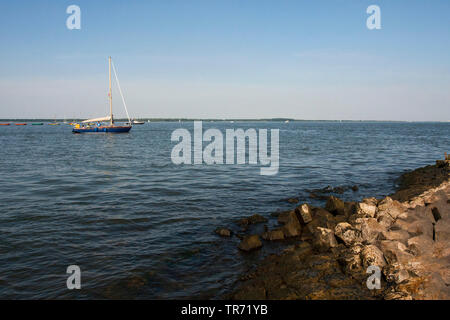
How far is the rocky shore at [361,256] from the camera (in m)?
7.43

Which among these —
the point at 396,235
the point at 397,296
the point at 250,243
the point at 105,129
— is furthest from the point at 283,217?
the point at 105,129

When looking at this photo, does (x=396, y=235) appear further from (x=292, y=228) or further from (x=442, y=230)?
(x=292, y=228)

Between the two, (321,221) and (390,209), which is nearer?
(390,209)

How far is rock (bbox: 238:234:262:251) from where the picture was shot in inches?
450

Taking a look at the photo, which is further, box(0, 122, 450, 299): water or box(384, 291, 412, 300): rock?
box(0, 122, 450, 299): water

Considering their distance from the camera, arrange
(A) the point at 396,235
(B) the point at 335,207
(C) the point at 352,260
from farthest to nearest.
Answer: (B) the point at 335,207, (A) the point at 396,235, (C) the point at 352,260

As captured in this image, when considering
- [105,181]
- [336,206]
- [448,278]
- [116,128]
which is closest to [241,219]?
[336,206]

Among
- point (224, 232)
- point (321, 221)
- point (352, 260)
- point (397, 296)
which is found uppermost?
point (352, 260)

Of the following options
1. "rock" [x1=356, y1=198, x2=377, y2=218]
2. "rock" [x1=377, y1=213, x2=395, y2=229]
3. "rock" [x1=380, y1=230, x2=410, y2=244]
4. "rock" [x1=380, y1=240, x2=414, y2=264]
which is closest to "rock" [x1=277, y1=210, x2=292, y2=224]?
"rock" [x1=356, y1=198, x2=377, y2=218]

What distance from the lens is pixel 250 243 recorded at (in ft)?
37.7

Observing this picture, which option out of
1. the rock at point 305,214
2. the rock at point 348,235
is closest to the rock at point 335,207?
the rock at point 305,214

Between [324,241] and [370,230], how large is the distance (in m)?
1.53

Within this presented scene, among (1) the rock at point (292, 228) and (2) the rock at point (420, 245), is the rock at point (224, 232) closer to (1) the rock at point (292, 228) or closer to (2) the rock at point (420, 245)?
(1) the rock at point (292, 228)

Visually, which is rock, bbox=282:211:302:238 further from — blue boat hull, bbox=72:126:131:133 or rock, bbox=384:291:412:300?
blue boat hull, bbox=72:126:131:133
